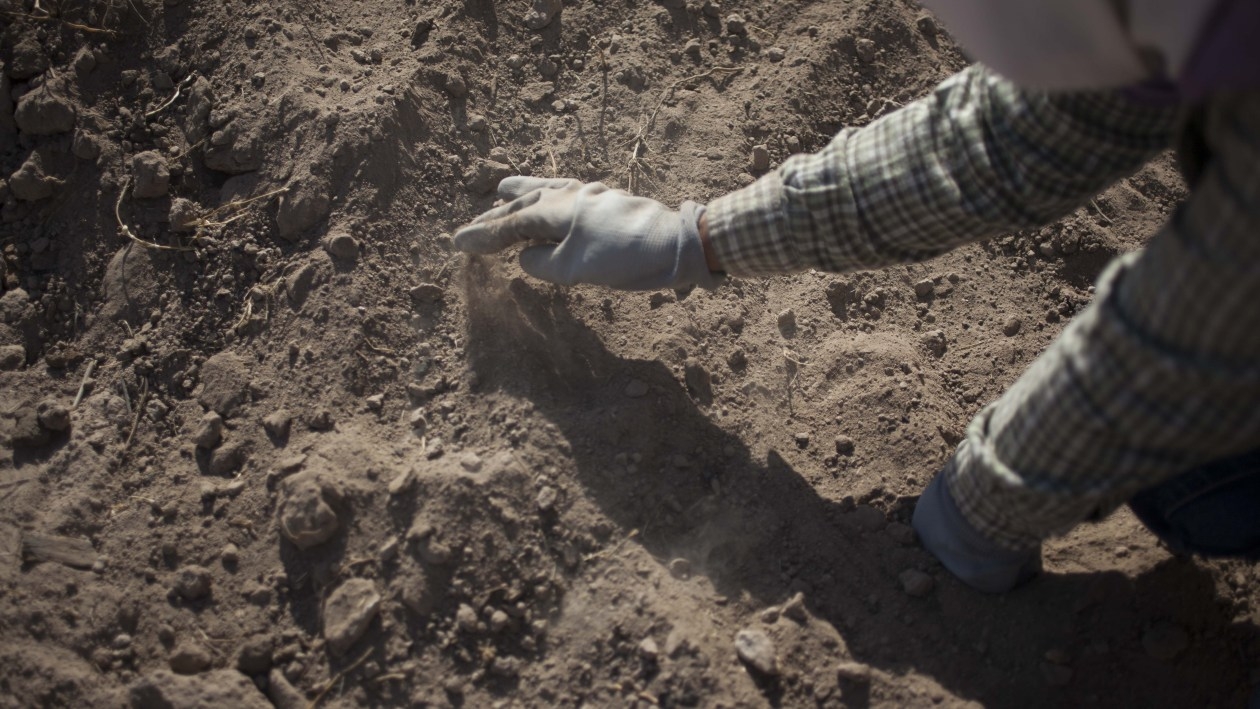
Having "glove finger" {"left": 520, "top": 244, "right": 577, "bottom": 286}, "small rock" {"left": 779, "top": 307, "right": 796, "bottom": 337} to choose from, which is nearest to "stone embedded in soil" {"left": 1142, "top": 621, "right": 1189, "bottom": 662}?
"small rock" {"left": 779, "top": 307, "right": 796, "bottom": 337}

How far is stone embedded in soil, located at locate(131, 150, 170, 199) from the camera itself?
7.06ft

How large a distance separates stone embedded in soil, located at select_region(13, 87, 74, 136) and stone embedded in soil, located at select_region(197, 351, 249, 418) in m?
0.77

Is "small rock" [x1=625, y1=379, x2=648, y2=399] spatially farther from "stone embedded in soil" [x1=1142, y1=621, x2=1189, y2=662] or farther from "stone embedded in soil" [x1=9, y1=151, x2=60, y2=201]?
"stone embedded in soil" [x1=9, y1=151, x2=60, y2=201]

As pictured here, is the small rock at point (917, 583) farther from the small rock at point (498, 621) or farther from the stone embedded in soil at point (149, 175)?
the stone embedded in soil at point (149, 175)

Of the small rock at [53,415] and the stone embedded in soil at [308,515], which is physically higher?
the small rock at [53,415]

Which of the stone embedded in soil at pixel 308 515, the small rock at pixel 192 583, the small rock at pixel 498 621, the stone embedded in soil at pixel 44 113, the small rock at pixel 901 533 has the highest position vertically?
the stone embedded in soil at pixel 44 113

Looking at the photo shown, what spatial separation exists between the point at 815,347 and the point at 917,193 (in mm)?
600

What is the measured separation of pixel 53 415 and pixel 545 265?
112 cm

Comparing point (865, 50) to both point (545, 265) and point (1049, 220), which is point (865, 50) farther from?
point (545, 265)

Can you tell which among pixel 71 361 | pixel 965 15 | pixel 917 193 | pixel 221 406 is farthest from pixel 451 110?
pixel 965 15

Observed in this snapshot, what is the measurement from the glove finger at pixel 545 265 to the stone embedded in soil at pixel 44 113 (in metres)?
1.24

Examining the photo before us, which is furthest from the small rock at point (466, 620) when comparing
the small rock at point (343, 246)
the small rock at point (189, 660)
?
the small rock at point (343, 246)

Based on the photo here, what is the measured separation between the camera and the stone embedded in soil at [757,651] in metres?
1.67

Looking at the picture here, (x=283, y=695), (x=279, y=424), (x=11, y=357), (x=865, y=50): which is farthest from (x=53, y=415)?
(x=865, y=50)
